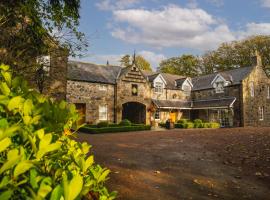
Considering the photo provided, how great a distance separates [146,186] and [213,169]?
9.15 feet

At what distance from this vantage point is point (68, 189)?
32.7 inches

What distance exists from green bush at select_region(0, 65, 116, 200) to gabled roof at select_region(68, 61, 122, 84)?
81.3ft

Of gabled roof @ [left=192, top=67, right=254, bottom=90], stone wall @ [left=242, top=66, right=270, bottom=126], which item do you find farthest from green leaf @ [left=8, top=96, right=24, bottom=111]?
gabled roof @ [left=192, top=67, right=254, bottom=90]

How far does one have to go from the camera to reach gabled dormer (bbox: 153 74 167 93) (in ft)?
108

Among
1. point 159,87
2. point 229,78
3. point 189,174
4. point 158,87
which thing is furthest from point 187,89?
point 189,174

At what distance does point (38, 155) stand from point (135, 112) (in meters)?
31.1

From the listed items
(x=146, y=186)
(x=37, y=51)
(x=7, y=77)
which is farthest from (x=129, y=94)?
(x=7, y=77)

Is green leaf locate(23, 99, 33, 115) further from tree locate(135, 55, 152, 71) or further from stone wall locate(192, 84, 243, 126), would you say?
tree locate(135, 55, 152, 71)

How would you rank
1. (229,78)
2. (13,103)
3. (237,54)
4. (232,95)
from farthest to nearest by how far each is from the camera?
Result: (237,54) → (229,78) → (232,95) → (13,103)

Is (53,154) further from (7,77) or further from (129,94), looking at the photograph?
(129,94)

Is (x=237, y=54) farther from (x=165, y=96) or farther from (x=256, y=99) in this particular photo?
(x=165, y=96)

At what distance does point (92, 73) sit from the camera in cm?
2819

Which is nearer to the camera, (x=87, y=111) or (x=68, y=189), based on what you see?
(x=68, y=189)

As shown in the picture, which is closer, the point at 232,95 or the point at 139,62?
the point at 232,95
